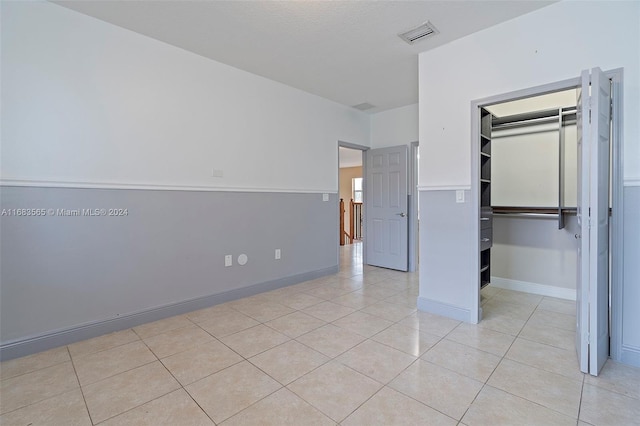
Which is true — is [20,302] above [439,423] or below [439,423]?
above

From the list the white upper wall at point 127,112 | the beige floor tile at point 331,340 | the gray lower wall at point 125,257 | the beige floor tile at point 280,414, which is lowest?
the beige floor tile at point 280,414

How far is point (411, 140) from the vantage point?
15.3 feet

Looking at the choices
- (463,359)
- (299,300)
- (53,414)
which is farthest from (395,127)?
(53,414)

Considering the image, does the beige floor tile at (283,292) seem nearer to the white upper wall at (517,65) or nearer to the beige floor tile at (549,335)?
the white upper wall at (517,65)

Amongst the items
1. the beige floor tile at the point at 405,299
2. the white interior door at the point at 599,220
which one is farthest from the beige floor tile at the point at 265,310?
the white interior door at the point at 599,220

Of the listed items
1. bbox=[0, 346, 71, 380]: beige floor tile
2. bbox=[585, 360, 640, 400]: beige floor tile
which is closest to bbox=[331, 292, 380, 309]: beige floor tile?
bbox=[585, 360, 640, 400]: beige floor tile

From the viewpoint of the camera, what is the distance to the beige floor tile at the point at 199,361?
1939mm

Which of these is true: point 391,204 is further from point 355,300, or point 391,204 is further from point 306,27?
point 306,27

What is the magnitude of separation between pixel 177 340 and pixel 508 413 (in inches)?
91.7

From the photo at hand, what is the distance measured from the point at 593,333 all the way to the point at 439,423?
1.20m

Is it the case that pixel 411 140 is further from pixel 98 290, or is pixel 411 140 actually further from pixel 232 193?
pixel 98 290

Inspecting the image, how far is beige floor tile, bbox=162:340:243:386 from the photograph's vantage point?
1.94 meters

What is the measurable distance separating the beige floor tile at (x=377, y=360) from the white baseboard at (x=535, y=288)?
7.77ft

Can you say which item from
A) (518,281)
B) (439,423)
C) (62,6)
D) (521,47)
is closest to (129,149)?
(62,6)
